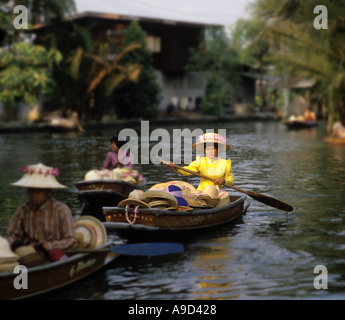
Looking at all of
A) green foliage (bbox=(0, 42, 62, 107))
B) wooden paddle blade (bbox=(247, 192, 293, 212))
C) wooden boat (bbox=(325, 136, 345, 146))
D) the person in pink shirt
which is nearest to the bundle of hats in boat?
wooden paddle blade (bbox=(247, 192, 293, 212))

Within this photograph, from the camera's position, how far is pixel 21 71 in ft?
112

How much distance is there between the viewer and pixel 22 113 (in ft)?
146

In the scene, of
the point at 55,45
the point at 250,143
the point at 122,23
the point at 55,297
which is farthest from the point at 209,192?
the point at 122,23

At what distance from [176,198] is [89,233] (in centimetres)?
276

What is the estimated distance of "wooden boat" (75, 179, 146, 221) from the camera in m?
13.0

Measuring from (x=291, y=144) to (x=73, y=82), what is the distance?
16313 millimetres

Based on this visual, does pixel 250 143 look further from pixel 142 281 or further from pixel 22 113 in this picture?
pixel 142 281

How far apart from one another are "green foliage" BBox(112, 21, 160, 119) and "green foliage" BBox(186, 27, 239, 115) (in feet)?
25.1

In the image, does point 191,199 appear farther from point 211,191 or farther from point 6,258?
point 6,258

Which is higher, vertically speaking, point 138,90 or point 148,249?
point 138,90

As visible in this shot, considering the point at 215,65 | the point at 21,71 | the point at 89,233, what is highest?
the point at 215,65

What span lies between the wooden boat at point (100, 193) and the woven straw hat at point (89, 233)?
437 centimetres

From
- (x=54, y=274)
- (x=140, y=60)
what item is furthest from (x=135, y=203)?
(x=140, y=60)

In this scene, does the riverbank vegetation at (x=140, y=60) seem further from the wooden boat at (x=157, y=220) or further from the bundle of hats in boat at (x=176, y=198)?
the wooden boat at (x=157, y=220)
